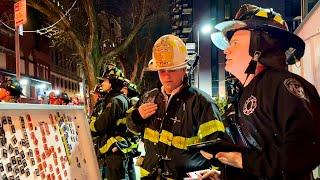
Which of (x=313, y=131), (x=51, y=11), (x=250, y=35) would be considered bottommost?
(x=313, y=131)

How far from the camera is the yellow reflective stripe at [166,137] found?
3656 mm

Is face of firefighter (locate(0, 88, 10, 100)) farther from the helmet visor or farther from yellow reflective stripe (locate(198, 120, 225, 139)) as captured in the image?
the helmet visor

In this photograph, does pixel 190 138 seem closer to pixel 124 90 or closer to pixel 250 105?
pixel 250 105

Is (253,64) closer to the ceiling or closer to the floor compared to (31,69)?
closer to the ceiling

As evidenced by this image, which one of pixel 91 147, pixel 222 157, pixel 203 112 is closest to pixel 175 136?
pixel 203 112

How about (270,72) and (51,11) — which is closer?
(270,72)

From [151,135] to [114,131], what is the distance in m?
2.80

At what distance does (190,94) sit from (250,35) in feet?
4.33

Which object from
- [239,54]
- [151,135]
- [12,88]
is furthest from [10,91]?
[239,54]

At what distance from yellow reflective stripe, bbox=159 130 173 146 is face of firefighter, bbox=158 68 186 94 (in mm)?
410

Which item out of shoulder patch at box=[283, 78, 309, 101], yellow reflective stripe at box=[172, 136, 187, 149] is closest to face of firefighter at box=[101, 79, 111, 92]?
yellow reflective stripe at box=[172, 136, 187, 149]

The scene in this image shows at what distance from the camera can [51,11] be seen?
15.4 meters

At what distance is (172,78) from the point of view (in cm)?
378

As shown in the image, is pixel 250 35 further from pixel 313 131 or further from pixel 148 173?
pixel 148 173
